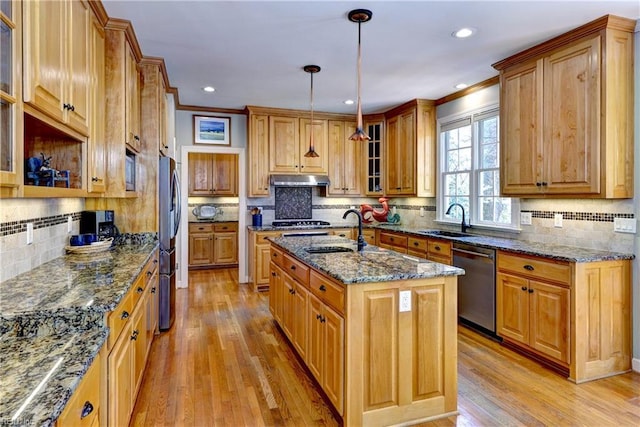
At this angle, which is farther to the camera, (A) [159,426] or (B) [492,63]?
(B) [492,63]

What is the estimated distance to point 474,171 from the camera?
14.9 ft

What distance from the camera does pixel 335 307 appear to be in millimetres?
2223

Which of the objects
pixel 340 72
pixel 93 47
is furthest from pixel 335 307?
pixel 340 72

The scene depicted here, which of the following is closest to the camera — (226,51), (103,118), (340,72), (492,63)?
(103,118)

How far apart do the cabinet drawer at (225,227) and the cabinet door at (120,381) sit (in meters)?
5.17

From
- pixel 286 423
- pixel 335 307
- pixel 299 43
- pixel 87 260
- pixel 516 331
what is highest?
pixel 299 43

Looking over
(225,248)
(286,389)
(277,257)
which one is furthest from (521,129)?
(225,248)

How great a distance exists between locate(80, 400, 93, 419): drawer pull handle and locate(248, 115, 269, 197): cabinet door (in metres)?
4.42

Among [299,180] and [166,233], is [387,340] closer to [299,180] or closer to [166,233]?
[166,233]

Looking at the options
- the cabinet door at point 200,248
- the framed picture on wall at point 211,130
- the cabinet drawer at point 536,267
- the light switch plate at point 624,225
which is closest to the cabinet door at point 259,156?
the framed picture on wall at point 211,130

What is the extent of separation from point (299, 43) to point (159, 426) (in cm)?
296

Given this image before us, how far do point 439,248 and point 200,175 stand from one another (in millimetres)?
5019

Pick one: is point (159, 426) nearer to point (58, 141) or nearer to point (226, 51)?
point (58, 141)

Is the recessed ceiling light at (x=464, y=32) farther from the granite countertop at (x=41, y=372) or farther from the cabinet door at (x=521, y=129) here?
the granite countertop at (x=41, y=372)
